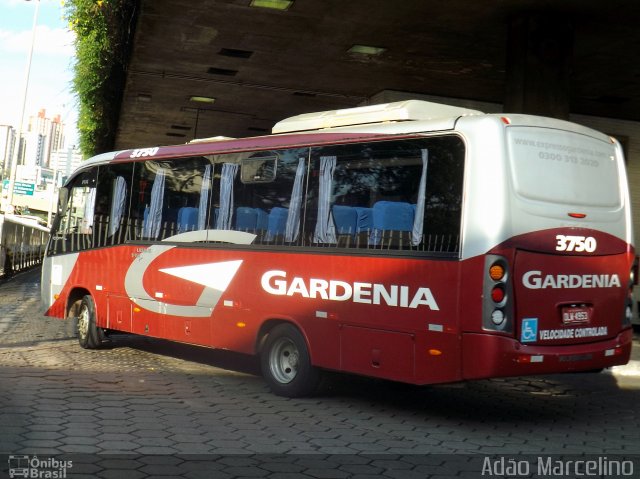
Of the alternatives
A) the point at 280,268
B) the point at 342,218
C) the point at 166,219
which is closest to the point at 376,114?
the point at 342,218

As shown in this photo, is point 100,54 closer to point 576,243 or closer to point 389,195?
point 389,195

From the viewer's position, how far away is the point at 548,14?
13766 millimetres

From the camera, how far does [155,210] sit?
11594 millimetres

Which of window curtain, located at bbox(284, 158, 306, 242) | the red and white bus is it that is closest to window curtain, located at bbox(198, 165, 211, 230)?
the red and white bus

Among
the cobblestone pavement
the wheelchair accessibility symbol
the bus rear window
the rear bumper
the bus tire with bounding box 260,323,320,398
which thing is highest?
the bus rear window

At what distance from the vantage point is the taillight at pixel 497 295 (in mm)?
7387

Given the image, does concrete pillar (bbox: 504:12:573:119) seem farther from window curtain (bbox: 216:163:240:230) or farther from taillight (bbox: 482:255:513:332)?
taillight (bbox: 482:255:513:332)

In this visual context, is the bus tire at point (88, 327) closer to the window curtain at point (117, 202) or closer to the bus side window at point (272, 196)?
the window curtain at point (117, 202)

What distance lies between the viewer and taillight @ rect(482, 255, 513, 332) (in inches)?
291

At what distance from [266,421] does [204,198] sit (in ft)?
12.4

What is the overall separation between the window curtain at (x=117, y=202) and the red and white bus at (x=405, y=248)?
1.38 metres

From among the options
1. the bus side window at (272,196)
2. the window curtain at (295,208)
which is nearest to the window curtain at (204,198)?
the bus side window at (272,196)

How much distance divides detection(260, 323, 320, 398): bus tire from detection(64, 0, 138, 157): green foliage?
7.83 meters

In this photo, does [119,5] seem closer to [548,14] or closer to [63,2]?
[63,2]
